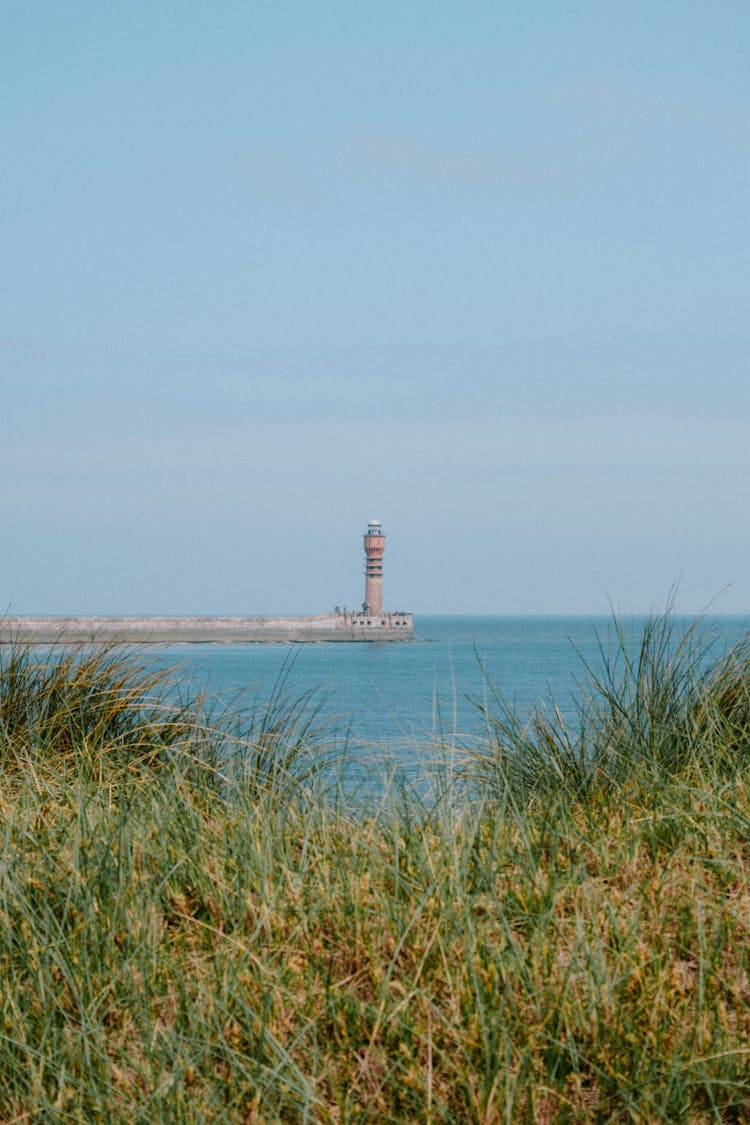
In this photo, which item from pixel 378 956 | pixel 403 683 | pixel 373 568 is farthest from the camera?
pixel 373 568

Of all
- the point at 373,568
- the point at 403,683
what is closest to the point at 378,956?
the point at 403,683

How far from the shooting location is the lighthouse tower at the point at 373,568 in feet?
267

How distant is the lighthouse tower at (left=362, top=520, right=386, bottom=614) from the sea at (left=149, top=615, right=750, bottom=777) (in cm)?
358

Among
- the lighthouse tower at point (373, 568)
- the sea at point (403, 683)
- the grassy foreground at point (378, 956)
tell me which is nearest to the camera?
the grassy foreground at point (378, 956)

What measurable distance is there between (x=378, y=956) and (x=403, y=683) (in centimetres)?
4287

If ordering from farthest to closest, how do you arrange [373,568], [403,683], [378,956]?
[373,568]
[403,683]
[378,956]

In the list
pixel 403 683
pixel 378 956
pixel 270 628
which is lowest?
pixel 403 683

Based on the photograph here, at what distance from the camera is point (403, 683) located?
45.8 m

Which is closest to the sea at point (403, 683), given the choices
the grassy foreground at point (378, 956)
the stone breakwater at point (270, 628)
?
the grassy foreground at point (378, 956)

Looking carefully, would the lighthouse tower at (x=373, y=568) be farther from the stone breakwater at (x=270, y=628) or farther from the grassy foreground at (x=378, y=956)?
the grassy foreground at (x=378, y=956)

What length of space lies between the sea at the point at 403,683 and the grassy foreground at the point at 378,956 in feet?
1.80

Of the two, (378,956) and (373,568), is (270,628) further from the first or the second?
(378,956)

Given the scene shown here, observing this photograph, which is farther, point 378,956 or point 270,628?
point 270,628

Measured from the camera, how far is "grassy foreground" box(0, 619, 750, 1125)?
2680 mm
